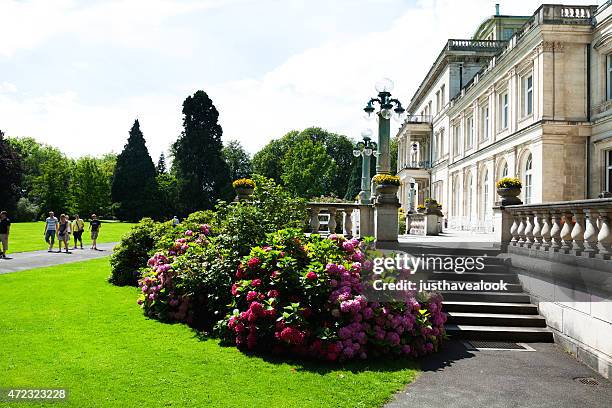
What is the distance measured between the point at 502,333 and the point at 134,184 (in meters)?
61.2

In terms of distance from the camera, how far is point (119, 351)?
6.83 m

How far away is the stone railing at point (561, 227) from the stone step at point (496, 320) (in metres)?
1.22

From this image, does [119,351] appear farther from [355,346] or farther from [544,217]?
[544,217]

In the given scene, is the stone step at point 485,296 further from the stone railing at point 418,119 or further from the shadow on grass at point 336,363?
the stone railing at point 418,119

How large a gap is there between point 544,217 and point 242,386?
6365 mm

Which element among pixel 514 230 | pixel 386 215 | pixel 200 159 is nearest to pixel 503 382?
pixel 514 230

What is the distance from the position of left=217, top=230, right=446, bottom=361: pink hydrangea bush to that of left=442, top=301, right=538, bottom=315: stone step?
0.91 metres

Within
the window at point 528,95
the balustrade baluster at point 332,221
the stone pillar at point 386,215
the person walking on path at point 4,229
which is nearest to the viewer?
the stone pillar at point 386,215

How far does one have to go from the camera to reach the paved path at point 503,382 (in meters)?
5.34

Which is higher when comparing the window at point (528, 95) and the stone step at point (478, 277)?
the window at point (528, 95)

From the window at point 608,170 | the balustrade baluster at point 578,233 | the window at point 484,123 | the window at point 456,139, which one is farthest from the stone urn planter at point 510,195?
the window at point 456,139

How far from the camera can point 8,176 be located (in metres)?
51.9

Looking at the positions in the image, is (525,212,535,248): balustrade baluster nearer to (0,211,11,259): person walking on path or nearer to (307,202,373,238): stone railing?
(307,202,373,238): stone railing

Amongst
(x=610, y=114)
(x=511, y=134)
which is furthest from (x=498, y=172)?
(x=610, y=114)
